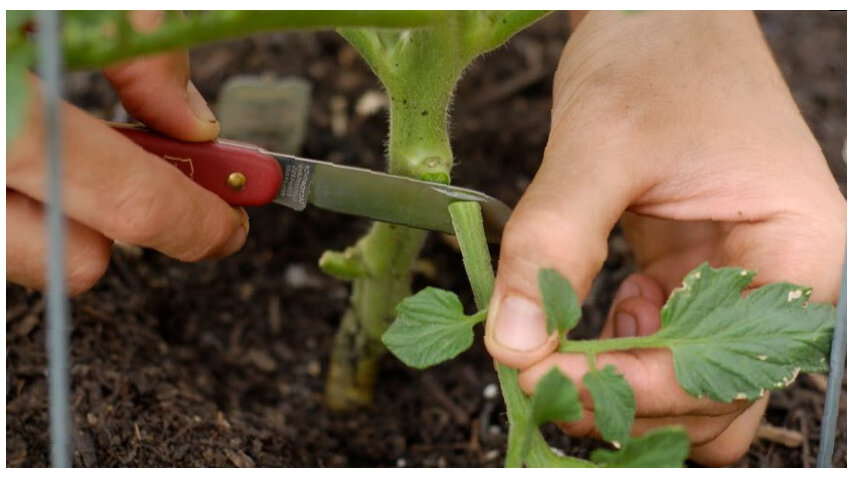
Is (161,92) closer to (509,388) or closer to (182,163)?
(182,163)

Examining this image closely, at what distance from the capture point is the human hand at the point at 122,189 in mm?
748

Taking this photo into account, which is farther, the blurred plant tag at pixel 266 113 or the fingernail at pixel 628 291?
the blurred plant tag at pixel 266 113

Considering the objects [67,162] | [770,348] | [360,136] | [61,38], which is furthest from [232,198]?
[360,136]

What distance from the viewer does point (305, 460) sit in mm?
1199

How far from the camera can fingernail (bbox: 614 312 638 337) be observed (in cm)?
112

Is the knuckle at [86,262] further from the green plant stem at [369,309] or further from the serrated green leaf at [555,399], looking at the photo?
the serrated green leaf at [555,399]

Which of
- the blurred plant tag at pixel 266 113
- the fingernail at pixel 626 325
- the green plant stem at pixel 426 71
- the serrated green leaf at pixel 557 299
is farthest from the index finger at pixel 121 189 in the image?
the blurred plant tag at pixel 266 113

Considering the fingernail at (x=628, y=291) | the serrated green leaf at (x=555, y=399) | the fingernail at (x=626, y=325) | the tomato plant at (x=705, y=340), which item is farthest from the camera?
the fingernail at (x=628, y=291)

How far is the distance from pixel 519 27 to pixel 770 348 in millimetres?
360

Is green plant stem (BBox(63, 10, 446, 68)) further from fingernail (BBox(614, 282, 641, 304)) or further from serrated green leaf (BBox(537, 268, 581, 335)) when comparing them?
fingernail (BBox(614, 282, 641, 304))

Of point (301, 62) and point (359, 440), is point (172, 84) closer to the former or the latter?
point (359, 440)

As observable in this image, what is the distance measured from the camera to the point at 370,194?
0.99m

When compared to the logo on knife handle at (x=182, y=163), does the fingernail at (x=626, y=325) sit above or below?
below

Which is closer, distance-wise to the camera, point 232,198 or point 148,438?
point 232,198
